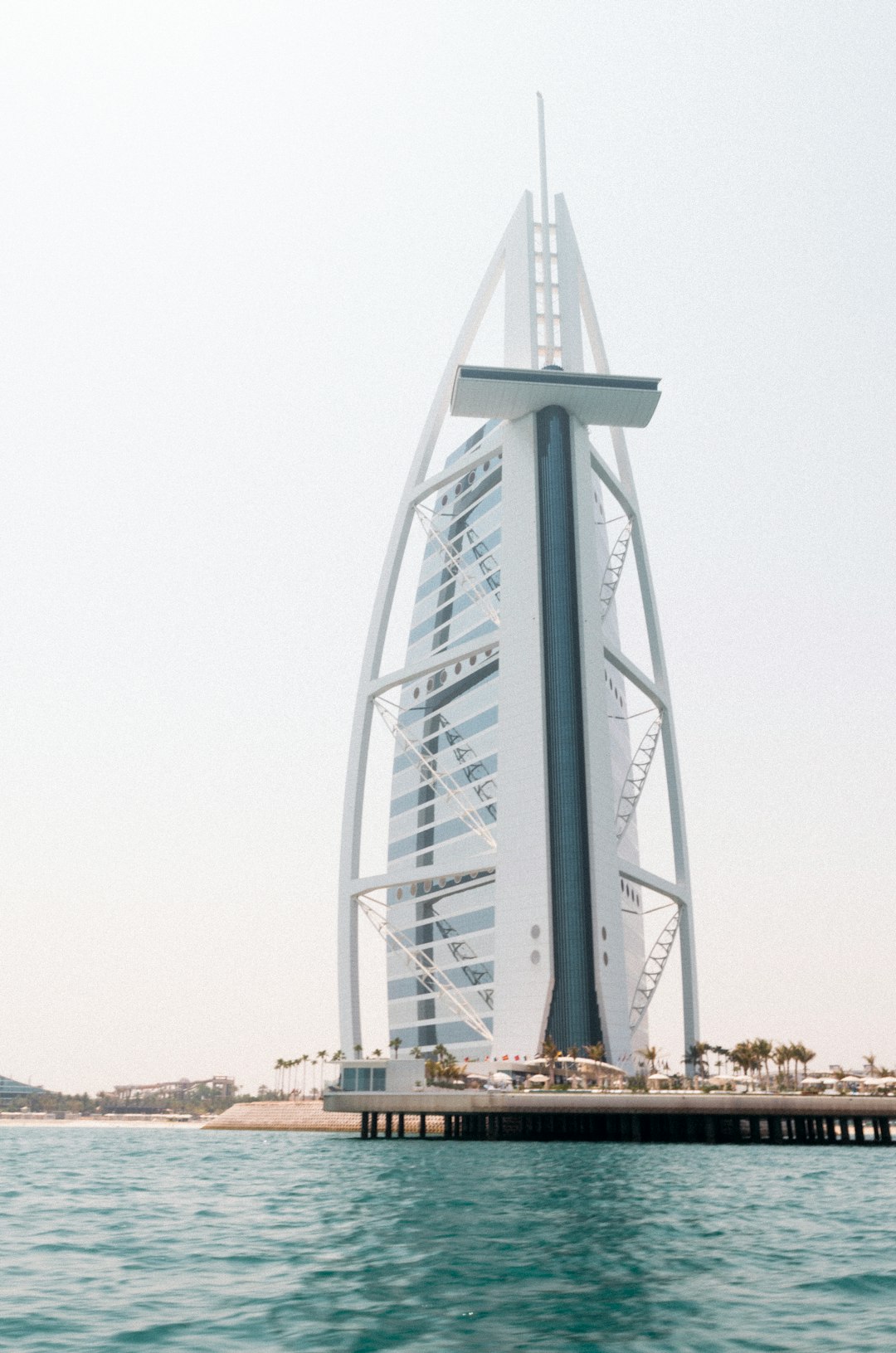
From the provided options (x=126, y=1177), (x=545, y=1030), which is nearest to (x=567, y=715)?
(x=545, y=1030)

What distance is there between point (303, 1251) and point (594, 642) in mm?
75996

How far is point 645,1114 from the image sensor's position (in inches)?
2554

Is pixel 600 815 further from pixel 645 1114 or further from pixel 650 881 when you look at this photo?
pixel 645 1114

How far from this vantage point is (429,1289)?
60.7 feet

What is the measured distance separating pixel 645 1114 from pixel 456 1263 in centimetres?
4681

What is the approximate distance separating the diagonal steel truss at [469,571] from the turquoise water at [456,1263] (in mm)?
65648

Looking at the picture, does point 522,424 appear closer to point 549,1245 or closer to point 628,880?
point 628,880

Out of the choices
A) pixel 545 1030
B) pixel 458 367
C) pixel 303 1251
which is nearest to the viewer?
pixel 303 1251

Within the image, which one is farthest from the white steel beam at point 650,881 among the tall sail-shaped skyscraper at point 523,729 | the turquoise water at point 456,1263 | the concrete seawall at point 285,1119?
A: the turquoise water at point 456,1263

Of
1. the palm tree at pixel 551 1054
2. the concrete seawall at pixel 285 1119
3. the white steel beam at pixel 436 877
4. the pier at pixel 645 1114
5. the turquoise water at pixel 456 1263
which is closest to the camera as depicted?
the turquoise water at pixel 456 1263

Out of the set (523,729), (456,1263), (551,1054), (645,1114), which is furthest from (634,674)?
(456,1263)

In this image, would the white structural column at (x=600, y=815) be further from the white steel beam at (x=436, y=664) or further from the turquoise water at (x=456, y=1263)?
the turquoise water at (x=456, y=1263)

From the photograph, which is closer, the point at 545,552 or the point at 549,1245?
the point at 549,1245

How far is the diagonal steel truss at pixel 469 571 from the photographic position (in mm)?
103500
